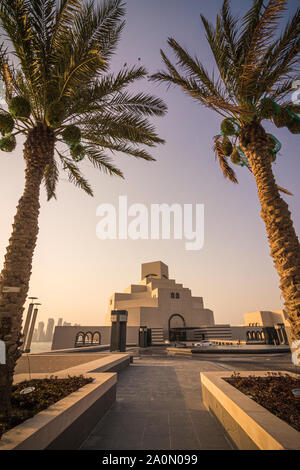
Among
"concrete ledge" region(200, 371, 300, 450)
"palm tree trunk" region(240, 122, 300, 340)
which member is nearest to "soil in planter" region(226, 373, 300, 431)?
"concrete ledge" region(200, 371, 300, 450)

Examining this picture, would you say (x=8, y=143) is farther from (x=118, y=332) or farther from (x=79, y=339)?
(x=79, y=339)

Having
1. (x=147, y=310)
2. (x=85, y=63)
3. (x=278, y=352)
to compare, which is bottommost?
(x=278, y=352)

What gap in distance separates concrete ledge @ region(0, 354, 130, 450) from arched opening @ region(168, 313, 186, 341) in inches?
1452

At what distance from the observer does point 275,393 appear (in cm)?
338

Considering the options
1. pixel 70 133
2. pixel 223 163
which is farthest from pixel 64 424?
pixel 223 163

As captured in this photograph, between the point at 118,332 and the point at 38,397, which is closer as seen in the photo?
the point at 38,397

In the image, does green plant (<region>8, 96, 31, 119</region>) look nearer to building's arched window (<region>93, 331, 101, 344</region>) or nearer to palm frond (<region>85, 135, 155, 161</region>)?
palm frond (<region>85, 135, 155, 161</region>)

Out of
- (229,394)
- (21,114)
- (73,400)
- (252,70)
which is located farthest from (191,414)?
(252,70)

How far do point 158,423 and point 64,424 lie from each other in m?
1.79

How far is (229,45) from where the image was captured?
6.03 meters
